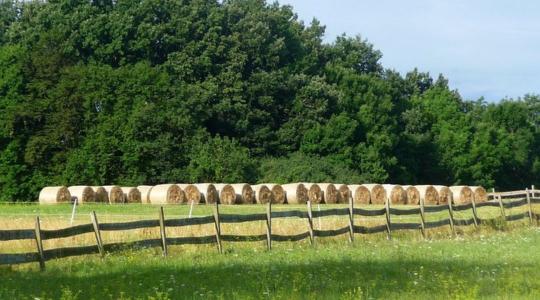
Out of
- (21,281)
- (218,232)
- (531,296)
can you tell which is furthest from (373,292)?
(218,232)

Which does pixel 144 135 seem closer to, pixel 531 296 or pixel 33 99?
pixel 33 99

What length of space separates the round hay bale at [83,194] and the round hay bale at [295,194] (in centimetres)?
1163

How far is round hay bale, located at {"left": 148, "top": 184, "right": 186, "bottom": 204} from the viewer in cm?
4666

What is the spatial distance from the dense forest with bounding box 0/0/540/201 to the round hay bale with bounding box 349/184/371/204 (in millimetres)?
10111

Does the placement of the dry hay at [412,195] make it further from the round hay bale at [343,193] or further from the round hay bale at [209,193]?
the round hay bale at [209,193]

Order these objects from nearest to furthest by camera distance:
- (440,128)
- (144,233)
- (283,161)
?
(144,233), (283,161), (440,128)

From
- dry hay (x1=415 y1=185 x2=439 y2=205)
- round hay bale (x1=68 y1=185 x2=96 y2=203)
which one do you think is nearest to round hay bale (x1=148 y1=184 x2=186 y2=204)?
round hay bale (x1=68 y1=185 x2=96 y2=203)

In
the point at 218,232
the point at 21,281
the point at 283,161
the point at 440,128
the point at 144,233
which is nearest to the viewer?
the point at 21,281

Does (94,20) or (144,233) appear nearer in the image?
(144,233)

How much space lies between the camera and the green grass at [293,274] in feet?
45.3

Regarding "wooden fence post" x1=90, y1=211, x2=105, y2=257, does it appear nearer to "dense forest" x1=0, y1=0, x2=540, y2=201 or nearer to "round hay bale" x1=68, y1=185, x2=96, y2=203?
"round hay bale" x1=68, y1=185, x2=96, y2=203

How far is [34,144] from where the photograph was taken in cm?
6034

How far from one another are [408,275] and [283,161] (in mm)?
51418

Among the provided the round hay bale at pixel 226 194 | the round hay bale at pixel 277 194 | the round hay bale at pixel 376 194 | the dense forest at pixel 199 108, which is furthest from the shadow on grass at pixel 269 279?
the dense forest at pixel 199 108
